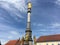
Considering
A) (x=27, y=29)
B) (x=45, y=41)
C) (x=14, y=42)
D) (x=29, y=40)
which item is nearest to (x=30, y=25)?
(x=27, y=29)

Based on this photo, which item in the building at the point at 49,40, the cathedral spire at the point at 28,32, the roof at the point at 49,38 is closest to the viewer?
the cathedral spire at the point at 28,32

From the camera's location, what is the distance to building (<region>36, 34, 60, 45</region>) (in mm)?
58412

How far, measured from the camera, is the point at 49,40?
59688 millimetres

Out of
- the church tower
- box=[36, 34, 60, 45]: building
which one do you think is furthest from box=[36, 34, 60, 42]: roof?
the church tower

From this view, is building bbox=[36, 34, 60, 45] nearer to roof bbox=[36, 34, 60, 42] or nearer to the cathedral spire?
roof bbox=[36, 34, 60, 42]

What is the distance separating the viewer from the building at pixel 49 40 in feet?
192

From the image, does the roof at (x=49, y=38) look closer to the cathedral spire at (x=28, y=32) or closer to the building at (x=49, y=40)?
the building at (x=49, y=40)

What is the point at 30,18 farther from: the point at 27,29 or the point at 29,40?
the point at 29,40

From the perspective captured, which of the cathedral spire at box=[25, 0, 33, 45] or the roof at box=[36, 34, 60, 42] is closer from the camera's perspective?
the cathedral spire at box=[25, 0, 33, 45]

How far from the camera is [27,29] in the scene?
167ft

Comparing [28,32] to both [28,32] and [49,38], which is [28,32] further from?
[49,38]

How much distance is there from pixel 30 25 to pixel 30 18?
2.75m

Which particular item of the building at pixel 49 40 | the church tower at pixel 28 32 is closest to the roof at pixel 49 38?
the building at pixel 49 40

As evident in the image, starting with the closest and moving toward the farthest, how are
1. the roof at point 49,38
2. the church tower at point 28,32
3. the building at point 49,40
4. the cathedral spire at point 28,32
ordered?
the church tower at point 28,32 → the cathedral spire at point 28,32 → the building at point 49,40 → the roof at point 49,38
